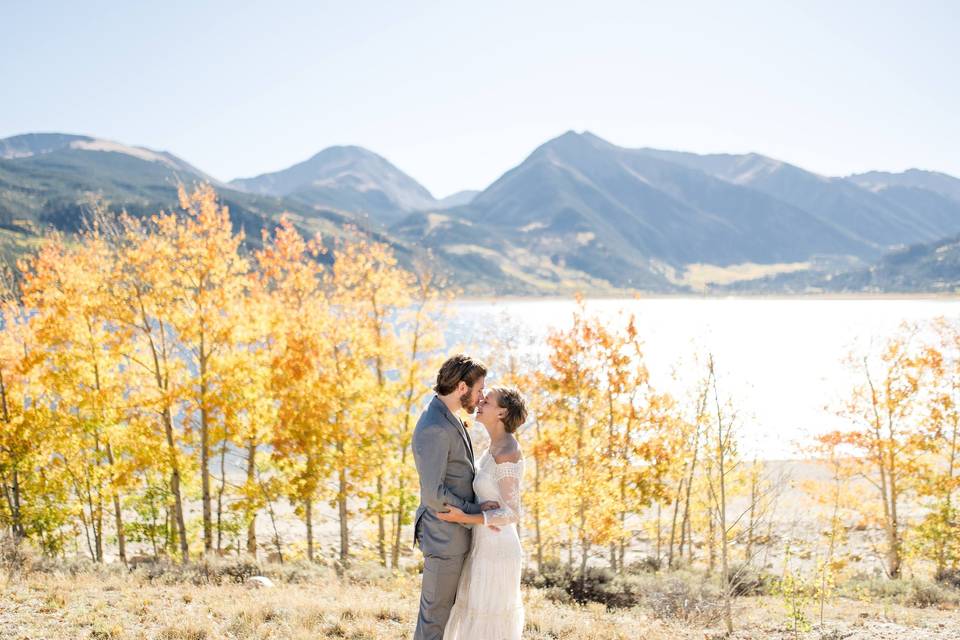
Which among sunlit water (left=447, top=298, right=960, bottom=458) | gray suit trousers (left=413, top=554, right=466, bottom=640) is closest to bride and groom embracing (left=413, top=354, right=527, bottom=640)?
gray suit trousers (left=413, top=554, right=466, bottom=640)

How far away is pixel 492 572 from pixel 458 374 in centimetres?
195

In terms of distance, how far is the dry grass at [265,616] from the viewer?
27.2ft

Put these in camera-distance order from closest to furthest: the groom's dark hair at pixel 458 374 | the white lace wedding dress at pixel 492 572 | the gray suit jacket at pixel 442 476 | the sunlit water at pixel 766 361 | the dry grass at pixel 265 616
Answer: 1. the gray suit jacket at pixel 442 476
2. the groom's dark hair at pixel 458 374
3. the white lace wedding dress at pixel 492 572
4. the dry grass at pixel 265 616
5. the sunlit water at pixel 766 361

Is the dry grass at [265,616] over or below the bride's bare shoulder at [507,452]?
below

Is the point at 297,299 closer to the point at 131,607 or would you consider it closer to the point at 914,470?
the point at 131,607

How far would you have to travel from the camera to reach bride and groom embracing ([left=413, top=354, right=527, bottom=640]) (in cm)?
551

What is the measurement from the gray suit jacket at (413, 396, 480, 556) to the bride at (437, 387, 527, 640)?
127 millimetres

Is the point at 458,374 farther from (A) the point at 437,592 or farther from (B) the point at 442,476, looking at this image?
(A) the point at 437,592

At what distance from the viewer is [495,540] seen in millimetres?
5875

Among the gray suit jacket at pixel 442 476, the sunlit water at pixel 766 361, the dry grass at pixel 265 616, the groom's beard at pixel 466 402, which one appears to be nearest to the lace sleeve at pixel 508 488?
the gray suit jacket at pixel 442 476

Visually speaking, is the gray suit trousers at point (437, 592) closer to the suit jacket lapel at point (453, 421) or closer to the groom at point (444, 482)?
the groom at point (444, 482)

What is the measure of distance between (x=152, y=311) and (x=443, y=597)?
52.6 feet

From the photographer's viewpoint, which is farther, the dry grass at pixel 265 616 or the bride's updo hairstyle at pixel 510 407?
the dry grass at pixel 265 616

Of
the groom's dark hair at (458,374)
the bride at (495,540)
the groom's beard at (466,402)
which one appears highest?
the groom's dark hair at (458,374)
